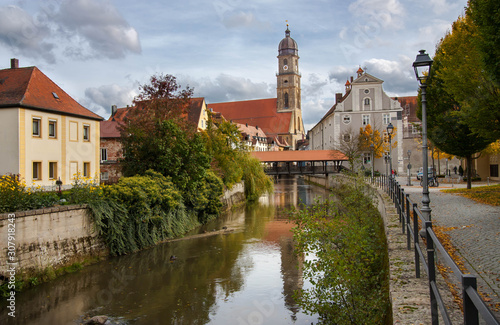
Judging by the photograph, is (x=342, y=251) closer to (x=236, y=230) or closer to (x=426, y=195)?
(x=426, y=195)

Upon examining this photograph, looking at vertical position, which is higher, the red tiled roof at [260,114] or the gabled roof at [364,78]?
the red tiled roof at [260,114]

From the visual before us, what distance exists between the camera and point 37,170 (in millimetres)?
23547

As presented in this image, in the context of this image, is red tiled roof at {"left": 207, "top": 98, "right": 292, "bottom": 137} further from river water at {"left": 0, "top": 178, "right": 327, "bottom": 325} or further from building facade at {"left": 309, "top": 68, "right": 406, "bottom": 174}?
river water at {"left": 0, "top": 178, "right": 327, "bottom": 325}

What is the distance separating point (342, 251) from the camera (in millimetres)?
7344

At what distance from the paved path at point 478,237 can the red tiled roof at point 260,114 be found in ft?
298

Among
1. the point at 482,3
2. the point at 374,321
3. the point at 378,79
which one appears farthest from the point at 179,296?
the point at 378,79

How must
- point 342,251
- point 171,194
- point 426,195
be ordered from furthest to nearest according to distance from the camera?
point 171,194, point 426,195, point 342,251

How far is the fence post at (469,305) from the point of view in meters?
2.01

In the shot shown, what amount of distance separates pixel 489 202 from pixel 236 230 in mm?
11148

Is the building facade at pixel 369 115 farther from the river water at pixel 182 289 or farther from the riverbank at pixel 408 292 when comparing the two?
the riverbank at pixel 408 292

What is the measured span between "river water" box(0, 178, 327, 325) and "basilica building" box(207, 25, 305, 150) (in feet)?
281

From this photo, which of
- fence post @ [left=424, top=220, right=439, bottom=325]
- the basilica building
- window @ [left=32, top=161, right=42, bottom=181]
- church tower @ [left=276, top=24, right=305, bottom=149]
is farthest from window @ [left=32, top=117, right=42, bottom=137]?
church tower @ [left=276, top=24, right=305, bottom=149]

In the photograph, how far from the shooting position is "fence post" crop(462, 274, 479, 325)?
2010 mm

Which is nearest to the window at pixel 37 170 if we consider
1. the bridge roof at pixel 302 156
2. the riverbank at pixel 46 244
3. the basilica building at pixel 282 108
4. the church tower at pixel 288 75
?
the riverbank at pixel 46 244
